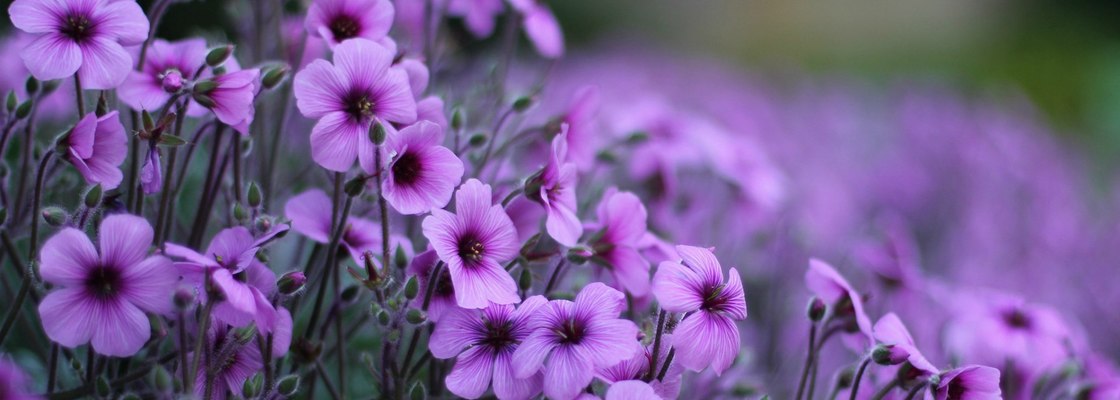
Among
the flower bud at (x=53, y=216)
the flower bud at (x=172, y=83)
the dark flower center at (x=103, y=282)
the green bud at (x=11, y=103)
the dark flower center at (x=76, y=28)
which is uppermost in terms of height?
the dark flower center at (x=76, y=28)

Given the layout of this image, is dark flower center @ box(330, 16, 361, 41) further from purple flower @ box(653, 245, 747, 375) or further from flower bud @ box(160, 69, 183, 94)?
purple flower @ box(653, 245, 747, 375)

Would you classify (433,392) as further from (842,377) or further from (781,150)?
(781,150)

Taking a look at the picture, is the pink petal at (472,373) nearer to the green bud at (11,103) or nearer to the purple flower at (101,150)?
the purple flower at (101,150)

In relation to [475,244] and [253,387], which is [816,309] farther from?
[253,387]

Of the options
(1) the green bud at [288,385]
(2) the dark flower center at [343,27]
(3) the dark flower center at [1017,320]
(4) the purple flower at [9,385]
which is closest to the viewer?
(4) the purple flower at [9,385]

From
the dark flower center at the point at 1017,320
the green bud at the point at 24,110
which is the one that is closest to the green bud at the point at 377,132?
the green bud at the point at 24,110

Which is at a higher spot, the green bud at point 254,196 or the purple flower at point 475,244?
the purple flower at point 475,244
